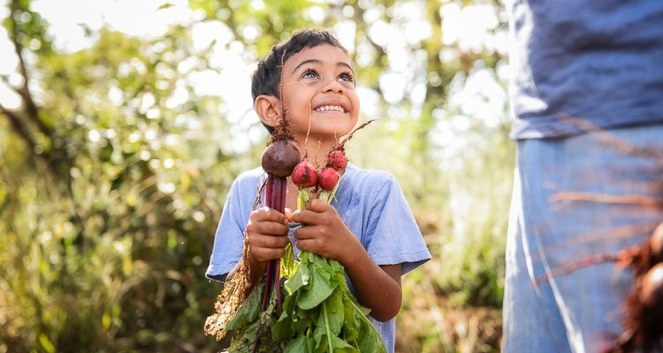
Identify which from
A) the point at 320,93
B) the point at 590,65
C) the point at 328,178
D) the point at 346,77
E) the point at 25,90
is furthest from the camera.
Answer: the point at 25,90

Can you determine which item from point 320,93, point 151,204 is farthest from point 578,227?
point 151,204

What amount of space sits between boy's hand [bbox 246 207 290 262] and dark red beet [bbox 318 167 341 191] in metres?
0.12

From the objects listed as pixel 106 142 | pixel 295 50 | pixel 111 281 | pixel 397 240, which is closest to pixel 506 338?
pixel 397 240

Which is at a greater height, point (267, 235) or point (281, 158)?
point (281, 158)

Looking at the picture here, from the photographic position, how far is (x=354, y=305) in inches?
81.2

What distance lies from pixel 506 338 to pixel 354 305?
0.44 meters

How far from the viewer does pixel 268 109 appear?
2.60 metres

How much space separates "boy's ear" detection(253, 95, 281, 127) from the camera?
8.39ft

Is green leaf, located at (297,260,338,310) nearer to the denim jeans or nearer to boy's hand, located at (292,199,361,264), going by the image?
boy's hand, located at (292,199,361,264)

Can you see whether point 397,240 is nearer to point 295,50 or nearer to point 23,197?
point 295,50

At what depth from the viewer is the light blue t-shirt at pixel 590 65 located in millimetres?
1447

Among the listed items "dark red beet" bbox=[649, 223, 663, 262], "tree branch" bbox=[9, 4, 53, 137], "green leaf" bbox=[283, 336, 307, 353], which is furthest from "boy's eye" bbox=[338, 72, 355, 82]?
"tree branch" bbox=[9, 4, 53, 137]

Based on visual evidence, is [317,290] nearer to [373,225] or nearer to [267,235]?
[267,235]

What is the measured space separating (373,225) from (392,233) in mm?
62
